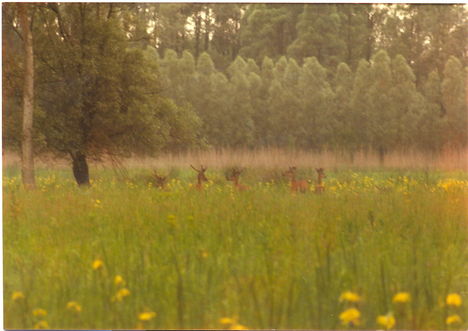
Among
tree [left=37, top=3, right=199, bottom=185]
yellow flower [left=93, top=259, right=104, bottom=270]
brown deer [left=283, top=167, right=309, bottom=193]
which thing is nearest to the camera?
yellow flower [left=93, top=259, right=104, bottom=270]

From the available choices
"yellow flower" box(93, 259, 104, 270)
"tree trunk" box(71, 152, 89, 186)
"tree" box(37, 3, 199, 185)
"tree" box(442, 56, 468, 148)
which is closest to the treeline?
"tree" box(442, 56, 468, 148)

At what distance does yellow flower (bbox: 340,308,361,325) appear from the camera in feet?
14.2

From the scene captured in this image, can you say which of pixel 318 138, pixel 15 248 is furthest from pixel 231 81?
pixel 15 248

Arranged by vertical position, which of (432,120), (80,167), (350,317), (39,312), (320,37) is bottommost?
(39,312)

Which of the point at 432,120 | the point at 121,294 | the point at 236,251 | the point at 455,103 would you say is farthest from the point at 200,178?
the point at 455,103

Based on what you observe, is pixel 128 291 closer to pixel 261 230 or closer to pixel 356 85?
pixel 261 230

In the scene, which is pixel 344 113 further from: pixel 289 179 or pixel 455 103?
pixel 455 103

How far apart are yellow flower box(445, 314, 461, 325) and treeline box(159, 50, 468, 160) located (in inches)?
58.7

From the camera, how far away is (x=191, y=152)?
570 cm

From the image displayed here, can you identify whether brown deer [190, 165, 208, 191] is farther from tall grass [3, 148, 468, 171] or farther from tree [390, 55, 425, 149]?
tree [390, 55, 425, 149]

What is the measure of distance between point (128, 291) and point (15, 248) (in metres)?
1.31

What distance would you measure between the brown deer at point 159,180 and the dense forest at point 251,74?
0.29 m

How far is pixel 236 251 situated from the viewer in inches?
208

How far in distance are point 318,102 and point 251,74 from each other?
67 cm
